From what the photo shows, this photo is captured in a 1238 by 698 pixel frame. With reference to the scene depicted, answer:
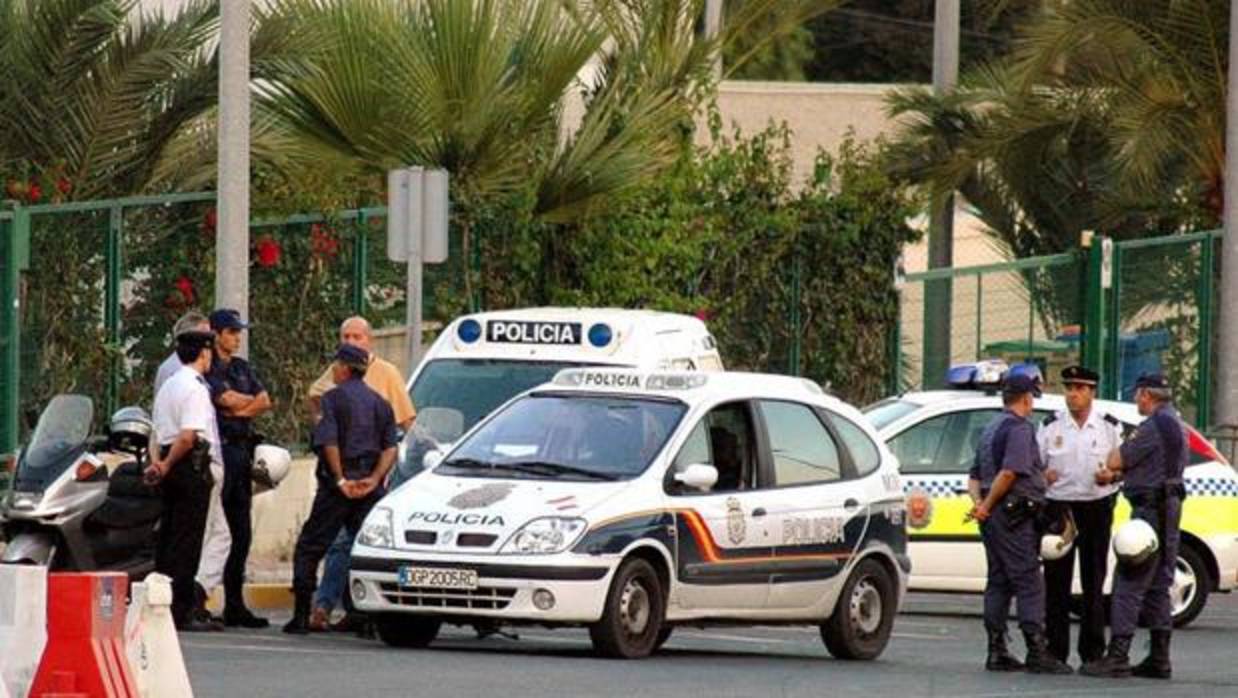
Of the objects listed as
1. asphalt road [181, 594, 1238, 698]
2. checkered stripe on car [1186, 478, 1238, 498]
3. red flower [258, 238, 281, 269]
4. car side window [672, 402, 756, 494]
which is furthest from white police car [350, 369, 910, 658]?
red flower [258, 238, 281, 269]

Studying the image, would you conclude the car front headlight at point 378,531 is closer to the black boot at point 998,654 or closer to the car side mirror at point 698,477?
the car side mirror at point 698,477

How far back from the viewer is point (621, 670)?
50.7 feet

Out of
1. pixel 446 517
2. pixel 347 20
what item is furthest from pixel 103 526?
pixel 347 20

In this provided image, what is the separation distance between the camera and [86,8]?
23.4 metres

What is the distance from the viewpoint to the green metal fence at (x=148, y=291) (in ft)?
68.6

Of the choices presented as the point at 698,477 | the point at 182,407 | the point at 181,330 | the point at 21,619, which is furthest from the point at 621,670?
the point at 21,619

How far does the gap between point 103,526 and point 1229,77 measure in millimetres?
14440

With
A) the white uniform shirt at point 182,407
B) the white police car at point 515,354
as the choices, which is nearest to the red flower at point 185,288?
the white police car at point 515,354

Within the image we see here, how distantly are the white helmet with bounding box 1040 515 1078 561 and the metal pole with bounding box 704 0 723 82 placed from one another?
9.69 m

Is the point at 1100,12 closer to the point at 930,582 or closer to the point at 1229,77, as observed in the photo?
the point at 1229,77

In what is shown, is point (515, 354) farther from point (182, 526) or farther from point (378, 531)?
point (378, 531)

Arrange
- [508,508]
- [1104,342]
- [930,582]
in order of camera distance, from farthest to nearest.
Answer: [1104,342] < [930,582] < [508,508]

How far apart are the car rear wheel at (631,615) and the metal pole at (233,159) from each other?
4.72 metres

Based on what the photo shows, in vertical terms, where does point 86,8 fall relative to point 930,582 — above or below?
above
